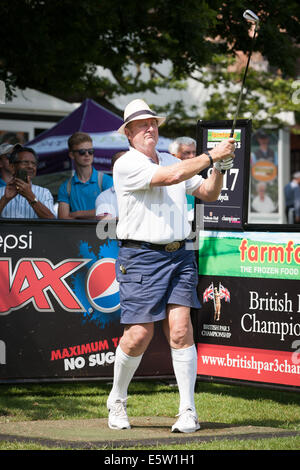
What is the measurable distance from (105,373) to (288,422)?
1720mm

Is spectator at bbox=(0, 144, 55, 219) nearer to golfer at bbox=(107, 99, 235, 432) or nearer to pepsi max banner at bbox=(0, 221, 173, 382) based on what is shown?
pepsi max banner at bbox=(0, 221, 173, 382)

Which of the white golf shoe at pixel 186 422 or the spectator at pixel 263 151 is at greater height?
the spectator at pixel 263 151

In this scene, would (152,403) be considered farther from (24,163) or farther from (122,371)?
(24,163)

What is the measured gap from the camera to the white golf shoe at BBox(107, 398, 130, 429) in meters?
6.46

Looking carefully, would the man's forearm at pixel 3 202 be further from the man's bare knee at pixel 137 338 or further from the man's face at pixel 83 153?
the man's bare knee at pixel 137 338

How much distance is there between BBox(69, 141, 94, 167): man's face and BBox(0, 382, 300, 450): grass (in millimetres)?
2367

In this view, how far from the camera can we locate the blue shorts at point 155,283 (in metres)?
6.38

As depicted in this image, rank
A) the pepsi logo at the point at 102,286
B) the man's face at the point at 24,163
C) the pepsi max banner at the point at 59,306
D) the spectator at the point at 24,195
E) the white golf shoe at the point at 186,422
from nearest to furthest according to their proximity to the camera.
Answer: the white golf shoe at the point at 186,422
the pepsi max banner at the point at 59,306
the pepsi logo at the point at 102,286
the spectator at the point at 24,195
the man's face at the point at 24,163

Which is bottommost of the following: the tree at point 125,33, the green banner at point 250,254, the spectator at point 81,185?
the green banner at point 250,254

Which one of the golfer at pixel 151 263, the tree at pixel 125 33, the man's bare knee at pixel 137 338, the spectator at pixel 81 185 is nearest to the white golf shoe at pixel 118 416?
the golfer at pixel 151 263

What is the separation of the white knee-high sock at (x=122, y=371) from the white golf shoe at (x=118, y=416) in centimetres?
4

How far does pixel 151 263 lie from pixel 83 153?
11.6 feet
